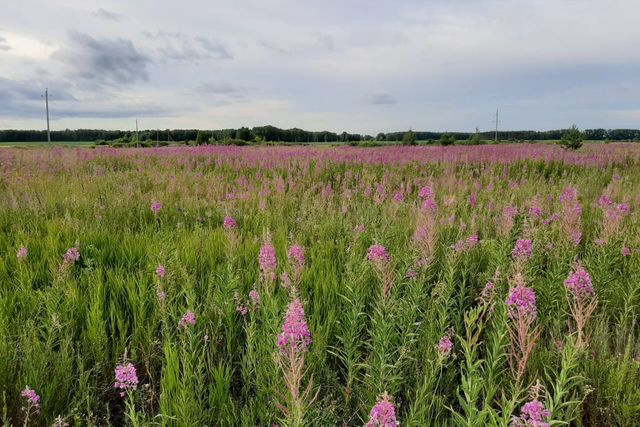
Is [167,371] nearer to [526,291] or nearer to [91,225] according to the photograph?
[526,291]

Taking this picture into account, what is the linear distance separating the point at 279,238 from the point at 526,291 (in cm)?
309

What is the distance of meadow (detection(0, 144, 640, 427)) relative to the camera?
1.71 meters

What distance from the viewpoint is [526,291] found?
1.47 metres

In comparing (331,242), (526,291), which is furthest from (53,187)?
(526,291)

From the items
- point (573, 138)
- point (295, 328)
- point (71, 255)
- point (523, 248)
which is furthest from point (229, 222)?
point (573, 138)

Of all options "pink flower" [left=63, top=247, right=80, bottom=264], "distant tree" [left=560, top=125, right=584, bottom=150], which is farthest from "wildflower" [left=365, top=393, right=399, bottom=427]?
"distant tree" [left=560, top=125, right=584, bottom=150]

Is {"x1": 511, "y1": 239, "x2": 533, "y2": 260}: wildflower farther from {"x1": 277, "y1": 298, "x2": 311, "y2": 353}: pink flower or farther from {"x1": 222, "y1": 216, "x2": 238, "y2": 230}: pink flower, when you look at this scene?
{"x1": 222, "y1": 216, "x2": 238, "y2": 230}: pink flower

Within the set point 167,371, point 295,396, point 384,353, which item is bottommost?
point 167,371

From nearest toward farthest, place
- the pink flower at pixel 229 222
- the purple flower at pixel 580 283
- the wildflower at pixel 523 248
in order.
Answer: the purple flower at pixel 580 283 < the wildflower at pixel 523 248 < the pink flower at pixel 229 222

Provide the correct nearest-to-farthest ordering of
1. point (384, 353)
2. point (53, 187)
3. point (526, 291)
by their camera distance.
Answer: point (526, 291)
point (384, 353)
point (53, 187)

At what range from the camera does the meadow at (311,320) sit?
1706 millimetres

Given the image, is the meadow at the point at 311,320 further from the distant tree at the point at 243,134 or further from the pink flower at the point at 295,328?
the distant tree at the point at 243,134

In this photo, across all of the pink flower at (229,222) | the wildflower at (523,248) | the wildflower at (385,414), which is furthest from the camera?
the pink flower at (229,222)

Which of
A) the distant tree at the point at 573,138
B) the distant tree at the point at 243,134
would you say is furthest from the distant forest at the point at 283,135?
the distant tree at the point at 573,138
